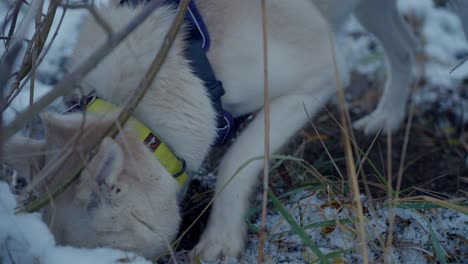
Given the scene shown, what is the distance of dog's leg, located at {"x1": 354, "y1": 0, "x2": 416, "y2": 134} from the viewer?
9.81 feet

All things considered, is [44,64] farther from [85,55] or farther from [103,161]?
[103,161]

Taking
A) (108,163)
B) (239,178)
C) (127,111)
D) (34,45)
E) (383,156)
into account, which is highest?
(34,45)

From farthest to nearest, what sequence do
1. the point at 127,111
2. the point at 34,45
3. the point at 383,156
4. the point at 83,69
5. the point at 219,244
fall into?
the point at 383,156, the point at 219,244, the point at 34,45, the point at 127,111, the point at 83,69

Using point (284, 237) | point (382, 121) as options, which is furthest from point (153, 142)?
point (382, 121)

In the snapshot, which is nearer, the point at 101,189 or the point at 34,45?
the point at 101,189

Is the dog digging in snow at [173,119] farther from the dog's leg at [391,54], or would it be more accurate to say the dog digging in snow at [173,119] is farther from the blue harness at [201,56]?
the dog's leg at [391,54]

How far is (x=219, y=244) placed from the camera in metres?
1.77

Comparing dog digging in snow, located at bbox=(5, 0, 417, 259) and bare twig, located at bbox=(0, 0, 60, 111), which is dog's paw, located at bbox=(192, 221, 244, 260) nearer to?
dog digging in snow, located at bbox=(5, 0, 417, 259)

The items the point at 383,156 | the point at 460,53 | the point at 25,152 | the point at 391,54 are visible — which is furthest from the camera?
the point at 460,53

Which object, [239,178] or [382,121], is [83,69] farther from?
[382,121]

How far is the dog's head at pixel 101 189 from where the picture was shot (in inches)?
56.2

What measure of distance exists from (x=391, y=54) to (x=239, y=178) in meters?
1.68

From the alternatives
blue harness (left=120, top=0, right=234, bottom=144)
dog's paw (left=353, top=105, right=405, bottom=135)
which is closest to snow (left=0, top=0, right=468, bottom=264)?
blue harness (left=120, top=0, right=234, bottom=144)

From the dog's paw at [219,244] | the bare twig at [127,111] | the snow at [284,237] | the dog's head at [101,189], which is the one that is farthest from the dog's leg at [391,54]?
the bare twig at [127,111]
